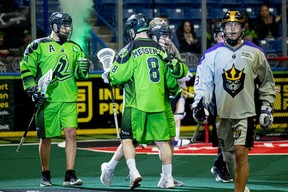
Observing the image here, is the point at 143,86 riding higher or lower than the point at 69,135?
higher

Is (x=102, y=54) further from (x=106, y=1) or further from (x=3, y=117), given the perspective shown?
(x=106, y=1)

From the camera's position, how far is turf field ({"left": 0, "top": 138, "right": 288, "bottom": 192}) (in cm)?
1099

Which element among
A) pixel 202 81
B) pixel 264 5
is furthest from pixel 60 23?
pixel 264 5

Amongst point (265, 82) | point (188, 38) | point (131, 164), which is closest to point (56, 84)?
point (131, 164)

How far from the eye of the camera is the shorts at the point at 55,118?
37.1 ft

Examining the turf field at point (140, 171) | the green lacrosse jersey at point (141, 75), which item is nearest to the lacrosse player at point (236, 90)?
the green lacrosse jersey at point (141, 75)

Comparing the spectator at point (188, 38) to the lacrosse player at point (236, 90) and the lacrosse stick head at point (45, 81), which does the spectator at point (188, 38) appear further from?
the lacrosse player at point (236, 90)

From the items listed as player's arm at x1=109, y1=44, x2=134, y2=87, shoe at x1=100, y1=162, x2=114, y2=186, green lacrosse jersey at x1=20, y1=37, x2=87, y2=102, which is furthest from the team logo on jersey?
green lacrosse jersey at x1=20, y1=37, x2=87, y2=102

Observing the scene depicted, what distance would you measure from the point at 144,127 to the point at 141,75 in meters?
0.50

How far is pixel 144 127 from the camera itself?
10.5m

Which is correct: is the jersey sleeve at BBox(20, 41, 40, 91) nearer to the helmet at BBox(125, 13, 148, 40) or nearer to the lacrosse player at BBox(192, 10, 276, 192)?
the helmet at BBox(125, 13, 148, 40)

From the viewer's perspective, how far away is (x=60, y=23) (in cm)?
1131

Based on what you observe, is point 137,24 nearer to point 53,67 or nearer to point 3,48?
point 53,67

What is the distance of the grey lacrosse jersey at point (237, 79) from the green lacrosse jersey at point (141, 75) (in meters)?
1.07
